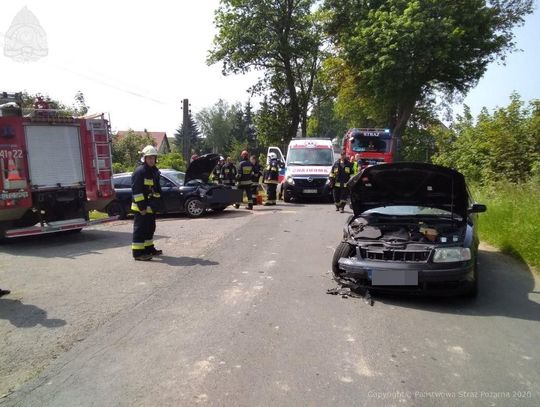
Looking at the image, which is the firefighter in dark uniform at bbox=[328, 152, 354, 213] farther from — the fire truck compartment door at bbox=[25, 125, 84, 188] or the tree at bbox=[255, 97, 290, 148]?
the tree at bbox=[255, 97, 290, 148]

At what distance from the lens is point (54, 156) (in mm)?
10008

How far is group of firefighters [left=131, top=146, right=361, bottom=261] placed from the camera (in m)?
7.83

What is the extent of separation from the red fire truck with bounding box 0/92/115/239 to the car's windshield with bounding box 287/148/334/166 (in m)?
8.33

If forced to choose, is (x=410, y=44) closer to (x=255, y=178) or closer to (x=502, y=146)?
(x=502, y=146)

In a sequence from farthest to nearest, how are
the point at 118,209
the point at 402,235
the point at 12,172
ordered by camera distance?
the point at 118,209 → the point at 12,172 → the point at 402,235

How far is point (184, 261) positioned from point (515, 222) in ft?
19.1

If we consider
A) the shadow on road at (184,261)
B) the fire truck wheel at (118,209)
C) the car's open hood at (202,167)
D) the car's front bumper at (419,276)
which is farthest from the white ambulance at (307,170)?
the car's front bumper at (419,276)

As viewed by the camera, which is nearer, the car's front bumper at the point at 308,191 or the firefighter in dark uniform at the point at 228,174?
the firefighter in dark uniform at the point at 228,174

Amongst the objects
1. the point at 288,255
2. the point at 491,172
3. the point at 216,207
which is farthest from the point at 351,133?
the point at 288,255

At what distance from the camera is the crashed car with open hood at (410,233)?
5.16 metres

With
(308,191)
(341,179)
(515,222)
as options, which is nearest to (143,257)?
(515,222)

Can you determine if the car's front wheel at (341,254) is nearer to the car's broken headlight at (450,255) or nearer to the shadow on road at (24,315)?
the car's broken headlight at (450,255)

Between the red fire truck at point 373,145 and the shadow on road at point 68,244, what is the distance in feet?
41.2

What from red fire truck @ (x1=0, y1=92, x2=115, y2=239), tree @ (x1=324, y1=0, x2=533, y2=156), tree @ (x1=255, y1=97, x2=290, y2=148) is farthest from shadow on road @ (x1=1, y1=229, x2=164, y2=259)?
tree @ (x1=255, y1=97, x2=290, y2=148)
